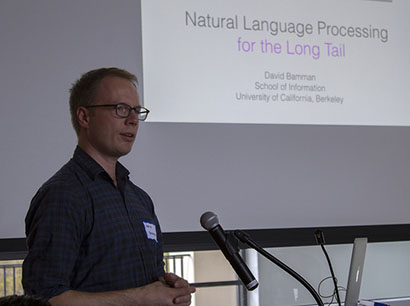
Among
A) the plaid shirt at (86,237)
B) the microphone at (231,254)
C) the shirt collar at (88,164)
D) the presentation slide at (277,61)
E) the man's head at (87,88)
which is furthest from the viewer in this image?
the presentation slide at (277,61)

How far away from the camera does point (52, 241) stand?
147 centimetres

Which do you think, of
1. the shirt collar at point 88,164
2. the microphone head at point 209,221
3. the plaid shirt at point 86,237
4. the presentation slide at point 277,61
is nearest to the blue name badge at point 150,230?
the plaid shirt at point 86,237

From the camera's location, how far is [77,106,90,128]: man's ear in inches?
69.4

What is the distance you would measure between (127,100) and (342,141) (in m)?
1.94

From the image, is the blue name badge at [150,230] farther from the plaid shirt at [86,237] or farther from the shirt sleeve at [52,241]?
the shirt sleeve at [52,241]

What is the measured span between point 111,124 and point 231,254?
59 cm

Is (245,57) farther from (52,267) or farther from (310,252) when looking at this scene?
(52,267)

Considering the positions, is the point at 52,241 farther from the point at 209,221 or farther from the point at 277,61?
the point at 277,61

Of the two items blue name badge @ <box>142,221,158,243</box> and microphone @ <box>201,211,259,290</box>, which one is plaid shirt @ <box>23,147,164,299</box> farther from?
microphone @ <box>201,211,259,290</box>

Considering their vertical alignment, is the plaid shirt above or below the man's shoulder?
below

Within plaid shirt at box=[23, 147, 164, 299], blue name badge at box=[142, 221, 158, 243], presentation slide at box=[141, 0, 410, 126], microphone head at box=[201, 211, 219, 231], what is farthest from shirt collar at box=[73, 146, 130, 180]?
presentation slide at box=[141, 0, 410, 126]

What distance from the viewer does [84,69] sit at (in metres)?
2.94

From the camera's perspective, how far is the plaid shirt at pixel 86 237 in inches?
57.7

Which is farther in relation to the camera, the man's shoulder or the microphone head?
the man's shoulder
